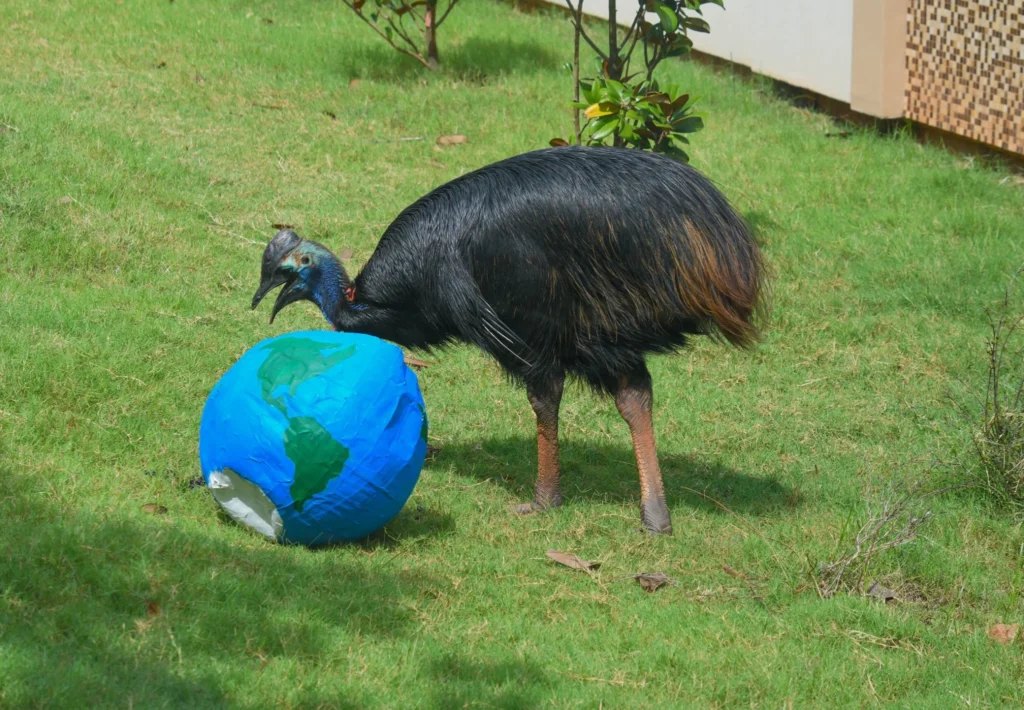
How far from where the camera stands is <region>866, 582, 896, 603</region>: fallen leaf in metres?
5.29

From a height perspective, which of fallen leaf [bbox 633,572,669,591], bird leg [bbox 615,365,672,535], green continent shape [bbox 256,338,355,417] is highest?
green continent shape [bbox 256,338,355,417]

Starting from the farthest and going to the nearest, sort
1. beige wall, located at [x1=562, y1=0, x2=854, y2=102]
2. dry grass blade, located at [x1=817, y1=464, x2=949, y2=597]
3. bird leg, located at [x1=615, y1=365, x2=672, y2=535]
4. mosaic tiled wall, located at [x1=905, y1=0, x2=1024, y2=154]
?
beige wall, located at [x1=562, y1=0, x2=854, y2=102]
mosaic tiled wall, located at [x1=905, y1=0, x2=1024, y2=154]
bird leg, located at [x1=615, y1=365, x2=672, y2=535]
dry grass blade, located at [x1=817, y1=464, x2=949, y2=597]

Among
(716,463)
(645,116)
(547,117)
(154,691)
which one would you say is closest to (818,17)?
(547,117)

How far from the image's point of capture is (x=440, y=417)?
7.12 m

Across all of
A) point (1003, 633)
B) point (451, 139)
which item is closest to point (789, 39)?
point (451, 139)

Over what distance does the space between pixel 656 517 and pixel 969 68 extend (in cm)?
589

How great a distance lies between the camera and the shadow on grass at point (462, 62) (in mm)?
11719

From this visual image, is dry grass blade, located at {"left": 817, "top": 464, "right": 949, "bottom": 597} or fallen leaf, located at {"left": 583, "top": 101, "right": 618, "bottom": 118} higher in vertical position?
fallen leaf, located at {"left": 583, "top": 101, "right": 618, "bottom": 118}

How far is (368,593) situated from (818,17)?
8049mm

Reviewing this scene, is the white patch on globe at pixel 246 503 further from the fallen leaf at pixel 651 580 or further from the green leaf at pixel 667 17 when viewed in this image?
the green leaf at pixel 667 17

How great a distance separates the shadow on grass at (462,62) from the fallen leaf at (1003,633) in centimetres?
774

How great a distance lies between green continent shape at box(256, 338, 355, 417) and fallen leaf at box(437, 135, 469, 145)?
17.7 feet

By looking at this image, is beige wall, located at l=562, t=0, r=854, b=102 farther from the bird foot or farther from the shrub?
the bird foot

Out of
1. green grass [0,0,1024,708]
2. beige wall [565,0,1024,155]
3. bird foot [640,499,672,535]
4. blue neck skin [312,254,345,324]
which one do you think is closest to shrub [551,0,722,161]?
green grass [0,0,1024,708]
